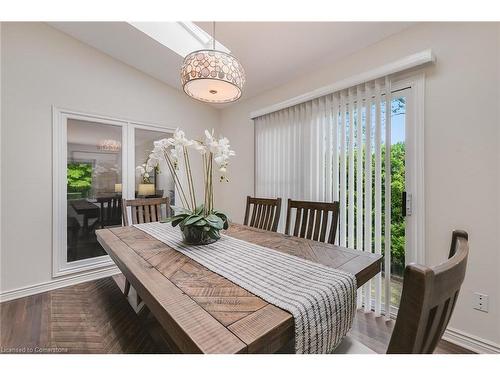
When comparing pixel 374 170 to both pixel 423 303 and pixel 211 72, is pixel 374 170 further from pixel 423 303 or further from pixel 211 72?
pixel 423 303

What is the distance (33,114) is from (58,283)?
179 cm

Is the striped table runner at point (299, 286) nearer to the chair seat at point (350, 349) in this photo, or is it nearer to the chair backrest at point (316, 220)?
the chair seat at point (350, 349)

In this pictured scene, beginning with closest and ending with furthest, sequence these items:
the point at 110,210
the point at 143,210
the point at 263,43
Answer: the point at 263,43 < the point at 143,210 < the point at 110,210

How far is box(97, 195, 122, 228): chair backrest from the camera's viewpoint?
2.81 m

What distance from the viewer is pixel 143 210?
234 centimetres

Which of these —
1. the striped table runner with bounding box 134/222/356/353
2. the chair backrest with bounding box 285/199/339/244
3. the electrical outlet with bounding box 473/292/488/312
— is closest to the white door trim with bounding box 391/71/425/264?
the electrical outlet with bounding box 473/292/488/312

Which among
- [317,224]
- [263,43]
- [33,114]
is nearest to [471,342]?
[317,224]

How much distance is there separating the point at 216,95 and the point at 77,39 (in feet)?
6.92

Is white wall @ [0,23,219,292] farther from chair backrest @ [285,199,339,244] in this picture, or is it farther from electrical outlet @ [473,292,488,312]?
electrical outlet @ [473,292,488,312]

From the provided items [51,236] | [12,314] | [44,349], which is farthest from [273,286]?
[51,236]

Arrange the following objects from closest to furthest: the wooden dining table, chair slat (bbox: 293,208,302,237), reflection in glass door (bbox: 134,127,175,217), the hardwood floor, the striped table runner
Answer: the wooden dining table
the striped table runner
the hardwood floor
chair slat (bbox: 293,208,302,237)
reflection in glass door (bbox: 134,127,175,217)

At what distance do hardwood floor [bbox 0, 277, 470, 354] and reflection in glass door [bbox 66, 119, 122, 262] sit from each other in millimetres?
598

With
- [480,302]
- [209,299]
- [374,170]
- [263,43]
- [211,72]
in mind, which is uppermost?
[263,43]
